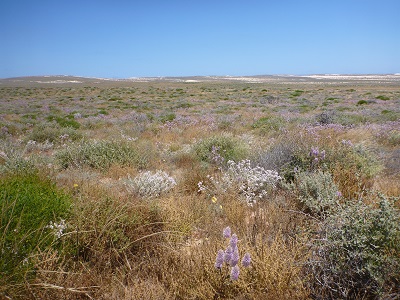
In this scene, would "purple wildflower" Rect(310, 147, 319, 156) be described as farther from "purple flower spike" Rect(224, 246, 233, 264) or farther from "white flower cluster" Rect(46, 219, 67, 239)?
"white flower cluster" Rect(46, 219, 67, 239)

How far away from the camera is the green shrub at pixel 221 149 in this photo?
6.26 metres

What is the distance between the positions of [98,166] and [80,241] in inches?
134

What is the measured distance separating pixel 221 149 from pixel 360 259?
4825mm

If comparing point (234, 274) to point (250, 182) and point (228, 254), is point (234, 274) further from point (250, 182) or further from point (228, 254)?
point (250, 182)

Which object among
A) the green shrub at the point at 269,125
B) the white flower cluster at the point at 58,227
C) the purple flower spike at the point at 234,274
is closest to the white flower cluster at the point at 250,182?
the white flower cluster at the point at 58,227

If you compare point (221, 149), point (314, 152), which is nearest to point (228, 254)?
point (314, 152)

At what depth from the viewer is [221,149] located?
669cm

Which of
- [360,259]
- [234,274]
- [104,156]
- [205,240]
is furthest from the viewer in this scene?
[104,156]

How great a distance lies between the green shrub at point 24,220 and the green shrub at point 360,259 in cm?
217

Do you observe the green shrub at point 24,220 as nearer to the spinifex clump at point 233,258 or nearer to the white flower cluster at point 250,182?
the spinifex clump at point 233,258

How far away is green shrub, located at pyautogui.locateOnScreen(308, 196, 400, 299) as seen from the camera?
187cm

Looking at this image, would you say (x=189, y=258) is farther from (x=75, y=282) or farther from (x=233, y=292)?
(x=75, y=282)

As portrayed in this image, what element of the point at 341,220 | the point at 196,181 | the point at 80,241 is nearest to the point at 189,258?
the point at 80,241

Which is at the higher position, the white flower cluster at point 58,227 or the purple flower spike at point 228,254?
the purple flower spike at point 228,254
